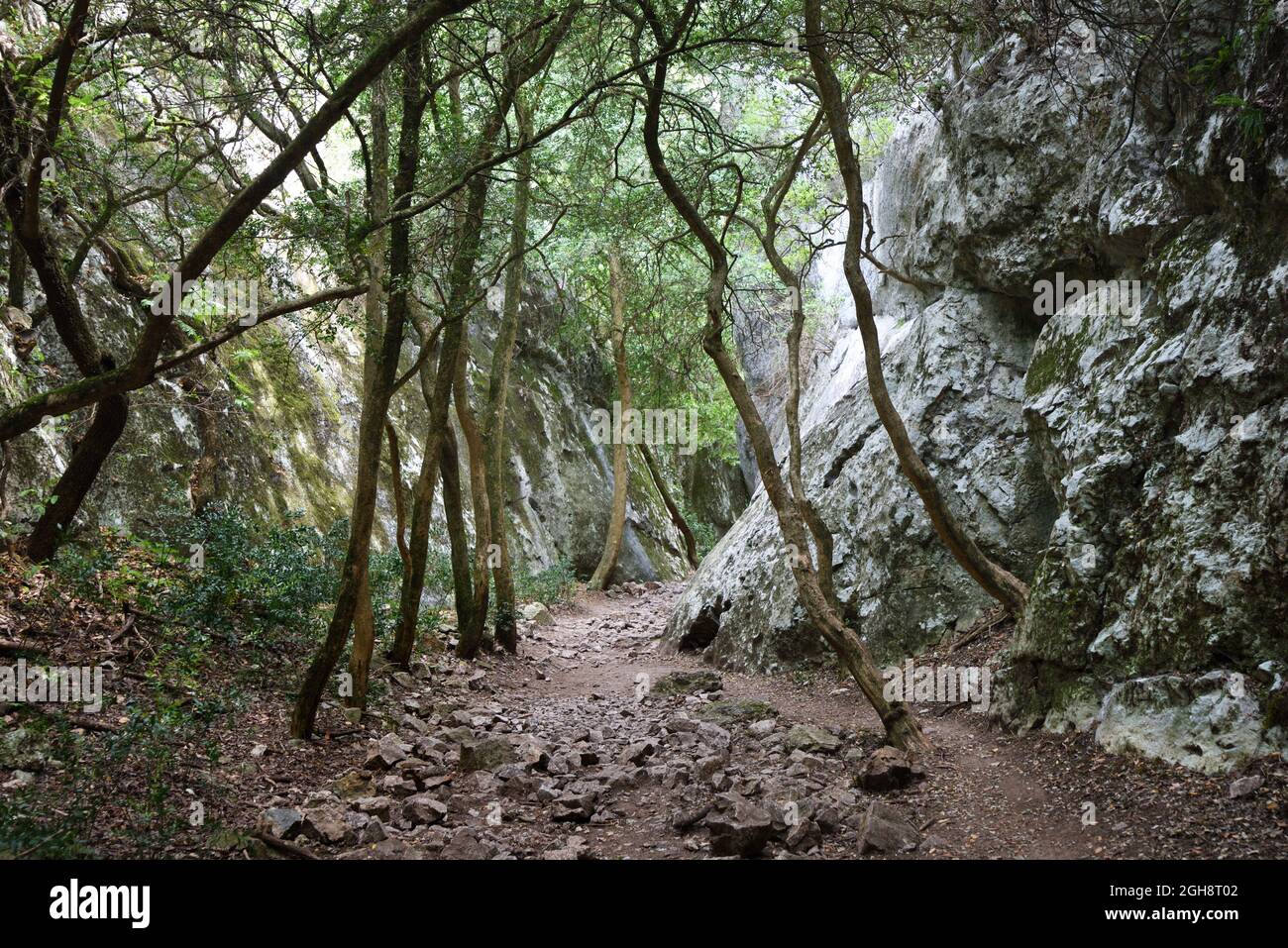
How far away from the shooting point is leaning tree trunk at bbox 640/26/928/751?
631 cm

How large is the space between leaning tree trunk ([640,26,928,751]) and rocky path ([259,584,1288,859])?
372mm

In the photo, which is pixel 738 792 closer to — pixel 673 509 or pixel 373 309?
pixel 373 309

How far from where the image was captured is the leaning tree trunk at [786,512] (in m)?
6.31

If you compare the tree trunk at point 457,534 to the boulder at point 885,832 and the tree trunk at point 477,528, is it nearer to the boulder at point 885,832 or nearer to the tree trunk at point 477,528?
the tree trunk at point 477,528

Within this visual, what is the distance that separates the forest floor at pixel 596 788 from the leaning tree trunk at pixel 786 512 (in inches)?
14.9

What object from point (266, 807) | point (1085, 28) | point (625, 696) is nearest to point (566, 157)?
point (1085, 28)

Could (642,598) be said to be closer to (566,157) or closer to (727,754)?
(566,157)

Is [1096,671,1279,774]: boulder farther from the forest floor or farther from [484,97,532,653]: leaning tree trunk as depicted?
[484,97,532,653]: leaning tree trunk

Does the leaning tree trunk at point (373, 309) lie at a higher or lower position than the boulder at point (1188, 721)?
higher

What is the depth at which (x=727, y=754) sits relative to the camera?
669 centimetres

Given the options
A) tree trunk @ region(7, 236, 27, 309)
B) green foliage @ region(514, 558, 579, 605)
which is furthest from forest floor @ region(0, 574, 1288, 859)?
green foliage @ region(514, 558, 579, 605)

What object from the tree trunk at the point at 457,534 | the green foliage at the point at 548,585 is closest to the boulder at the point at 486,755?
the tree trunk at the point at 457,534

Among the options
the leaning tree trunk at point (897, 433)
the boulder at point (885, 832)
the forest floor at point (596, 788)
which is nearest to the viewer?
the forest floor at point (596, 788)

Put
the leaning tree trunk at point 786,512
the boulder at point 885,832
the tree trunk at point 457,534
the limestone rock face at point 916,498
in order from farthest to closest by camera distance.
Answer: the tree trunk at point 457,534
the limestone rock face at point 916,498
the leaning tree trunk at point 786,512
the boulder at point 885,832
